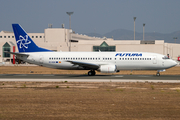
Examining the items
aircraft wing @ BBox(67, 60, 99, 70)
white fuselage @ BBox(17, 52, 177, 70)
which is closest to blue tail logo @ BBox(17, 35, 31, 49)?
white fuselage @ BBox(17, 52, 177, 70)

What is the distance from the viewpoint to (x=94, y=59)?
41750 millimetres

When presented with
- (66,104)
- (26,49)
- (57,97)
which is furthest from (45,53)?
(66,104)

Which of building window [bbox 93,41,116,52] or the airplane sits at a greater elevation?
building window [bbox 93,41,116,52]

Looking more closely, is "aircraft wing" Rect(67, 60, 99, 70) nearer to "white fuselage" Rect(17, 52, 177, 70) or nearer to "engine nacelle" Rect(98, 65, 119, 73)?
"white fuselage" Rect(17, 52, 177, 70)

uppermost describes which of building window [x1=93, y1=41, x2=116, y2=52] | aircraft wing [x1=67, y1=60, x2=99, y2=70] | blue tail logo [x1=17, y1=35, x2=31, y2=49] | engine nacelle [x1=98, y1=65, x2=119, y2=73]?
building window [x1=93, y1=41, x2=116, y2=52]

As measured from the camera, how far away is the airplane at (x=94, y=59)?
4047 centimetres

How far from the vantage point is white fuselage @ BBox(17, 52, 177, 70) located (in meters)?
40.6

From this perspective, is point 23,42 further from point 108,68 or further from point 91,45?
point 91,45

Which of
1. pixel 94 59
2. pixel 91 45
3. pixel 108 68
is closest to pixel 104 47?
pixel 91 45

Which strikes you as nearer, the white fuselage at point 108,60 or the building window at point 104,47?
the white fuselage at point 108,60

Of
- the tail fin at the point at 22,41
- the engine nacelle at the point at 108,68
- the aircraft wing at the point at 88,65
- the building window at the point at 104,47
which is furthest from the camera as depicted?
the building window at the point at 104,47

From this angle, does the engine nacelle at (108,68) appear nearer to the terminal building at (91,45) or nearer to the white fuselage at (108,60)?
the white fuselage at (108,60)

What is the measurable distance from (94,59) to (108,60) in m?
2.33

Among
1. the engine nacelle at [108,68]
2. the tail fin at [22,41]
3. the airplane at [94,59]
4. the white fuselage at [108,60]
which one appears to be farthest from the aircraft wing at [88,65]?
the tail fin at [22,41]
